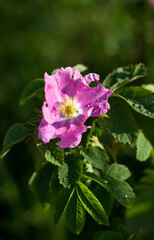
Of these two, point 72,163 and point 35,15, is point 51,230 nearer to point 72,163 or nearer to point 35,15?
point 72,163

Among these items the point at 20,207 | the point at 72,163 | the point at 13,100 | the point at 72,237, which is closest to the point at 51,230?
the point at 20,207

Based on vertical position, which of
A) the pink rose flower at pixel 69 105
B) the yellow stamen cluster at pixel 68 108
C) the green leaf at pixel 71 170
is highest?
the pink rose flower at pixel 69 105

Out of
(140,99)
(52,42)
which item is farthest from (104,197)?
(52,42)

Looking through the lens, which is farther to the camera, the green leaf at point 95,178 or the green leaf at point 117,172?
the green leaf at point 117,172

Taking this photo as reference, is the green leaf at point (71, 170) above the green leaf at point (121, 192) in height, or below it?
above

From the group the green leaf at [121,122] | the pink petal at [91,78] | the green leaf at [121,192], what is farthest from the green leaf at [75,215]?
the pink petal at [91,78]

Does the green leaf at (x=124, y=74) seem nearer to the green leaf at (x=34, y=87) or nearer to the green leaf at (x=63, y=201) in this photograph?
the green leaf at (x=34, y=87)

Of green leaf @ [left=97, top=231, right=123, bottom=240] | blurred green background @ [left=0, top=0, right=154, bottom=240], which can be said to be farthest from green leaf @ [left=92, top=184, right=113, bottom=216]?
blurred green background @ [left=0, top=0, right=154, bottom=240]
